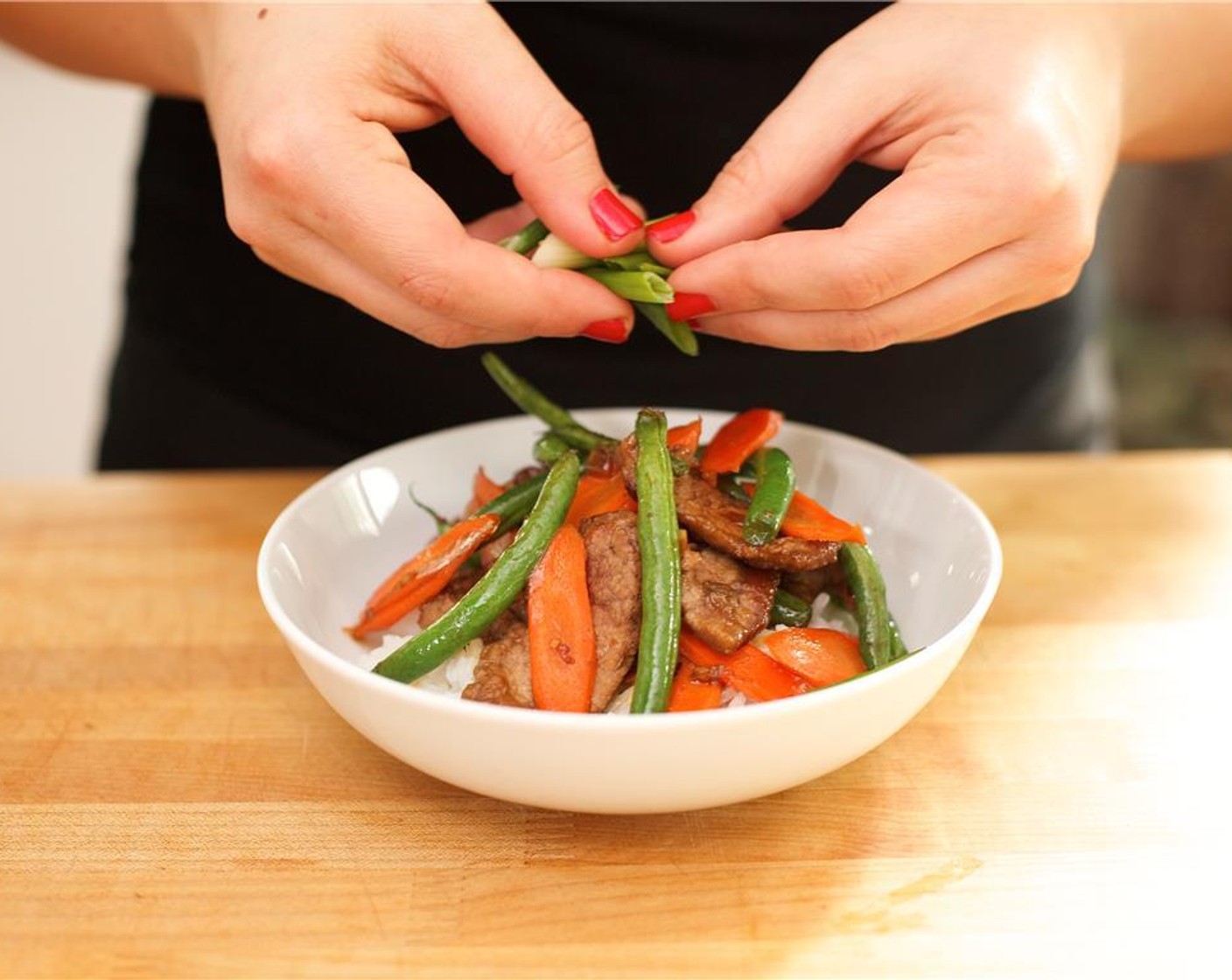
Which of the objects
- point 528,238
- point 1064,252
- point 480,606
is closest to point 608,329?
point 528,238

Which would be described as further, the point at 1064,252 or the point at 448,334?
the point at 448,334

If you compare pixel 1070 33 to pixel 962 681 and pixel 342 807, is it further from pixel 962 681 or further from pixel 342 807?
pixel 342 807

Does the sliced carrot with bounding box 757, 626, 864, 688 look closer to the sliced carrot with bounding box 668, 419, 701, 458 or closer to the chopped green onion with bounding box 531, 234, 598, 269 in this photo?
the sliced carrot with bounding box 668, 419, 701, 458

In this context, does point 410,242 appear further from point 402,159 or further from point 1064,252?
point 1064,252

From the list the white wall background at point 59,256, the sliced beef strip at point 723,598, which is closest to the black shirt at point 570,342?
Result: the sliced beef strip at point 723,598

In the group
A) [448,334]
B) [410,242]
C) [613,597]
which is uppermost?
[410,242]

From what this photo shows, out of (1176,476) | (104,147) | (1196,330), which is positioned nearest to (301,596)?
(1176,476)
